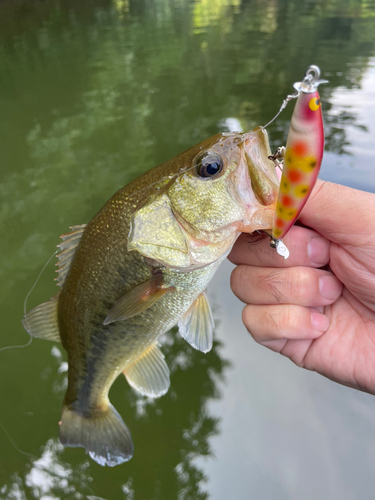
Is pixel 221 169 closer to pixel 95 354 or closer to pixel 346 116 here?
pixel 95 354

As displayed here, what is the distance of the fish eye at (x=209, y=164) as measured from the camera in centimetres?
110

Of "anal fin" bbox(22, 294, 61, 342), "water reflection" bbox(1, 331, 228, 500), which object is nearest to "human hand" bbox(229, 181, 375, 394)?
"anal fin" bbox(22, 294, 61, 342)

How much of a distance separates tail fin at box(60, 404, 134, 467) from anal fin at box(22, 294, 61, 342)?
0.47m

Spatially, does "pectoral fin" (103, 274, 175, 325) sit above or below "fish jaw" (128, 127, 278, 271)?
below

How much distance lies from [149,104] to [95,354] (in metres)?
5.07

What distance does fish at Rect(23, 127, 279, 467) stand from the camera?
109 centimetres

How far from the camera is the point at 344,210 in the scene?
1152 mm

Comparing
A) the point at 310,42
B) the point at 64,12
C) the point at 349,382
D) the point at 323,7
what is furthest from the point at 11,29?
the point at 349,382

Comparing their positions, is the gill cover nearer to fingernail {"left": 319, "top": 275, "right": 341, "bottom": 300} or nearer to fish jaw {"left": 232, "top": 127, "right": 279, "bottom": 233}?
fish jaw {"left": 232, "top": 127, "right": 279, "bottom": 233}

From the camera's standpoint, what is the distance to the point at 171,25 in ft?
37.9

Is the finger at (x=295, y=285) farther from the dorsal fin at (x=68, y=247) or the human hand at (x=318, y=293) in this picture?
the dorsal fin at (x=68, y=247)

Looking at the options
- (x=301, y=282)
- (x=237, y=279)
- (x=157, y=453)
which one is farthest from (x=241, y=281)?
(x=157, y=453)

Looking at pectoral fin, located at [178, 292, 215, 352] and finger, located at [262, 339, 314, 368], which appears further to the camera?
finger, located at [262, 339, 314, 368]

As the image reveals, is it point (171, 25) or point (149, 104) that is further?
point (171, 25)
